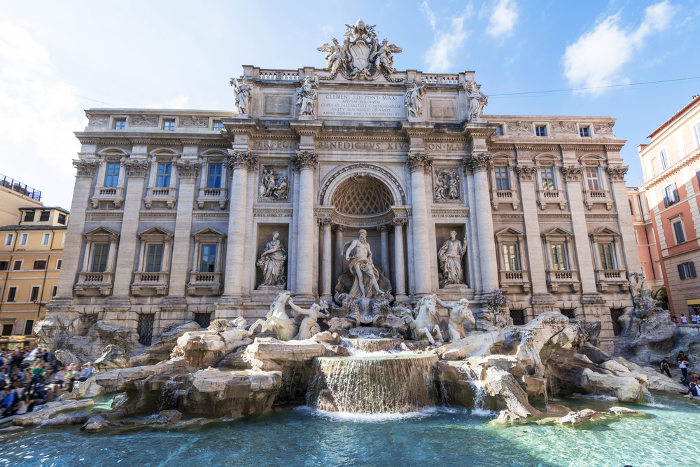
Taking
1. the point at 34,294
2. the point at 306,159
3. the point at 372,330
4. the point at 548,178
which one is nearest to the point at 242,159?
the point at 306,159

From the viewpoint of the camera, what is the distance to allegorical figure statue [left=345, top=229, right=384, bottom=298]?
17391 mm

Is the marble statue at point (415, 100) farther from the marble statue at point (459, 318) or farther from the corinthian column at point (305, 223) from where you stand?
the marble statue at point (459, 318)

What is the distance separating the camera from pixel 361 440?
816 cm

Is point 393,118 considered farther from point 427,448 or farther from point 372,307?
point 427,448

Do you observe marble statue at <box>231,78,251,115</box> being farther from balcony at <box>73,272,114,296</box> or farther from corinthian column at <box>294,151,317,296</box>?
balcony at <box>73,272,114,296</box>

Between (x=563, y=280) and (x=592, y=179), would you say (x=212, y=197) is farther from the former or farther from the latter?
(x=592, y=179)

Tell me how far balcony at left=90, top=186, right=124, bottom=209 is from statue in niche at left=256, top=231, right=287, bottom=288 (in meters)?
8.61

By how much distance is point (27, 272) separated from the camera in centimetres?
2823

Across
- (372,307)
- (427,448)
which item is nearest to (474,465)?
(427,448)

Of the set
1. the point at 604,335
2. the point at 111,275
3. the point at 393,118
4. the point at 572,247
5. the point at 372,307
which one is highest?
the point at 393,118

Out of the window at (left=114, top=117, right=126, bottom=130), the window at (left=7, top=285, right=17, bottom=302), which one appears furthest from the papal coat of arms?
the window at (left=7, top=285, right=17, bottom=302)

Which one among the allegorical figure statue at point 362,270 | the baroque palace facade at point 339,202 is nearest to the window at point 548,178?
the baroque palace facade at point 339,202

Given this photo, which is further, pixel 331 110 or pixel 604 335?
pixel 331 110

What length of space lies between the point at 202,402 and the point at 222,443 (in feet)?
6.39
